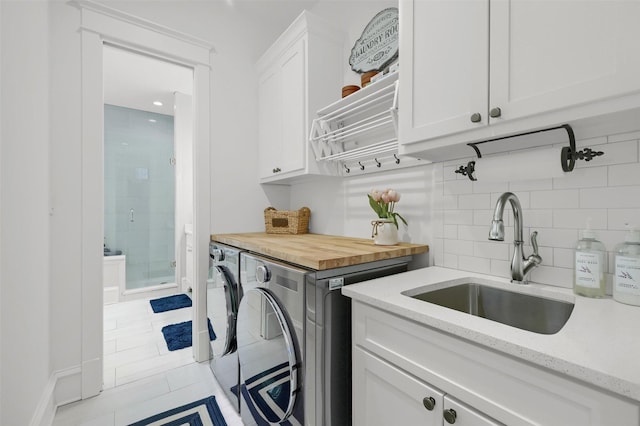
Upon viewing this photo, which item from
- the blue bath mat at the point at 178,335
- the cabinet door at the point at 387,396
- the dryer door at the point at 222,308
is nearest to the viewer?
the cabinet door at the point at 387,396

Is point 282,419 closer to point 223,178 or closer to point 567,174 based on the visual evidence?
point 567,174

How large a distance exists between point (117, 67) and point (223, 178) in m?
1.98

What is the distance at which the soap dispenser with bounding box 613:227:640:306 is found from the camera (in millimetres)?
851

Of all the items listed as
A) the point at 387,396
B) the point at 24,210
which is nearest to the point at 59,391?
the point at 24,210

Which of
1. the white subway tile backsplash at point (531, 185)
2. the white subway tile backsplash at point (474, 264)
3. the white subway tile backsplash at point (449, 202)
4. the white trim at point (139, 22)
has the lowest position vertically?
the white subway tile backsplash at point (474, 264)

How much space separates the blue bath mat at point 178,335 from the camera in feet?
8.05

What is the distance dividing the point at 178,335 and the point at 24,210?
179 cm

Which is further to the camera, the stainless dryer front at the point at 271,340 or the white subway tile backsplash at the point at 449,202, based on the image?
the white subway tile backsplash at the point at 449,202

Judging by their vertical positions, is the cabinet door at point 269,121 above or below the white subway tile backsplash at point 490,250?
above

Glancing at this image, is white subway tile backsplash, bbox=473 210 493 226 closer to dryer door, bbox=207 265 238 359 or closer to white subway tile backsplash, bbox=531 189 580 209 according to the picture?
white subway tile backsplash, bbox=531 189 580 209

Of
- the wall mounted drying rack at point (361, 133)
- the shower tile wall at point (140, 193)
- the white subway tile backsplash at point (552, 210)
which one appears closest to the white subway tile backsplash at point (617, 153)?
the white subway tile backsplash at point (552, 210)

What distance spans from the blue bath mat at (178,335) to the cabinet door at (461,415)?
184 centimetres

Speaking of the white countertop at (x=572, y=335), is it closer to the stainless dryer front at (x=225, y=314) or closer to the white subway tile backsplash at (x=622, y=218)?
the white subway tile backsplash at (x=622, y=218)

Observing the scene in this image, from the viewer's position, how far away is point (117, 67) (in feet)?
10.0
